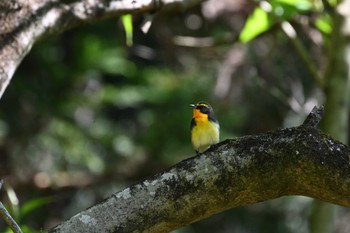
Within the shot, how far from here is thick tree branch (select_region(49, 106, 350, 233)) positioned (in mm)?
2502

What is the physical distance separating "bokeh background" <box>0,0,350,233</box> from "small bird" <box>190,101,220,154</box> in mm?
1619

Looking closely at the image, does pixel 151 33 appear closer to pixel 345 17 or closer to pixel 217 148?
pixel 345 17

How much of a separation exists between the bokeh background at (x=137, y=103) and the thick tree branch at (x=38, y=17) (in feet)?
7.35

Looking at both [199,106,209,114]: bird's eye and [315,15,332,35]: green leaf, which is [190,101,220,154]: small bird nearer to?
[199,106,209,114]: bird's eye

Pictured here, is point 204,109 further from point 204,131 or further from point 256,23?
point 256,23

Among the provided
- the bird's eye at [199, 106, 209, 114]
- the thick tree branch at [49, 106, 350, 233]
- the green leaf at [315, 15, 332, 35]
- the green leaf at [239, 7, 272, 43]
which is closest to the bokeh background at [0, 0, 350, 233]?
the green leaf at [315, 15, 332, 35]

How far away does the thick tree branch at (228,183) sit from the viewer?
2.50 meters

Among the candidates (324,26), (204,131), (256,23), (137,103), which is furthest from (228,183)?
(137,103)

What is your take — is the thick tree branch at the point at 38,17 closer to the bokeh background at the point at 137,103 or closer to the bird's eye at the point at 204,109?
the bird's eye at the point at 204,109

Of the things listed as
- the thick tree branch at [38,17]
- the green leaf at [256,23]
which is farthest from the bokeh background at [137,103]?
the thick tree branch at [38,17]

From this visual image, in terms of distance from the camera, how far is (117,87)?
699 centimetres

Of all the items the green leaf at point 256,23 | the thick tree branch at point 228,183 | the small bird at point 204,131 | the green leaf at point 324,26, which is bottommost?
the thick tree branch at point 228,183

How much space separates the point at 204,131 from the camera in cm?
420

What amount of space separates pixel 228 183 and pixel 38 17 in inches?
Answer: 56.7
